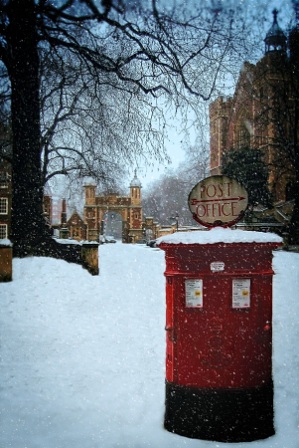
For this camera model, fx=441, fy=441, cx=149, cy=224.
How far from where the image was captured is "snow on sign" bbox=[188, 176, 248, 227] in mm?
3631

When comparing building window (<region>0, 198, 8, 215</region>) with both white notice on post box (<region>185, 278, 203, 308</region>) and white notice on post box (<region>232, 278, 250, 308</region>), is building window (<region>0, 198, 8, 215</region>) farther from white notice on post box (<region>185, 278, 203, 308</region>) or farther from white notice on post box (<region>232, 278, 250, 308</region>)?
white notice on post box (<region>232, 278, 250, 308</region>)

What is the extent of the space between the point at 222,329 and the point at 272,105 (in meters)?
22.2

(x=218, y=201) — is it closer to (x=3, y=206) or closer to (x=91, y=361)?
(x=91, y=361)

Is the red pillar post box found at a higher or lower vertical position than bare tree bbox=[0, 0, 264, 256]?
lower

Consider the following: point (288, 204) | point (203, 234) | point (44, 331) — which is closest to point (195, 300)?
point (203, 234)

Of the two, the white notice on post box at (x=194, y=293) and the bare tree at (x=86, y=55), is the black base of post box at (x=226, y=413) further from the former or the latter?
the bare tree at (x=86, y=55)

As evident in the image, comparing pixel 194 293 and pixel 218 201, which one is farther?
pixel 218 201

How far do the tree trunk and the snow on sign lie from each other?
21.4 ft

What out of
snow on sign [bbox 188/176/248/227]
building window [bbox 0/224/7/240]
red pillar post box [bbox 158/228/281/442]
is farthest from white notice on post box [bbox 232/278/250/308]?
building window [bbox 0/224/7/240]

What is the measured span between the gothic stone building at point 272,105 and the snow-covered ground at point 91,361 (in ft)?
17.8

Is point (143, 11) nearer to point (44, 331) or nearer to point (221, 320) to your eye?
point (44, 331)

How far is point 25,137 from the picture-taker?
9.56m

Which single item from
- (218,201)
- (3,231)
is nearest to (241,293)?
(218,201)

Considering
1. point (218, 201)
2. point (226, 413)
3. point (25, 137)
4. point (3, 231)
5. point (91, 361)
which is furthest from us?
point (3, 231)
